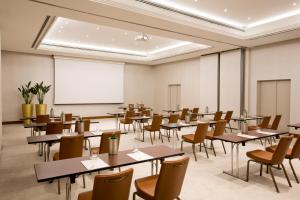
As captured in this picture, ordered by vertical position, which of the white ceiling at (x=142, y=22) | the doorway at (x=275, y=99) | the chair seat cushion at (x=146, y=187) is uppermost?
the white ceiling at (x=142, y=22)

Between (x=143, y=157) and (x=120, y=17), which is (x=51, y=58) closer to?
(x=120, y=17)

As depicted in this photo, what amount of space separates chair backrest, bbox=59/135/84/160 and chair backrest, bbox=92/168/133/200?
178cm

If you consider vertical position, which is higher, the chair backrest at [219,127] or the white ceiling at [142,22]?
the white ceiling at [142,22]

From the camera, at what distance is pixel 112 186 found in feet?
6.39

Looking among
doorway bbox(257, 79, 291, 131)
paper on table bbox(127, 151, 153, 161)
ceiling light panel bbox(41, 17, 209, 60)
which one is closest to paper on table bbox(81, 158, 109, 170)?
paper on table bbox(127, 151, 153, 161)

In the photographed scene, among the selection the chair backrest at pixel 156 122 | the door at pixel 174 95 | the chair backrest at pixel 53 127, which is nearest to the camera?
the chair backrest at pixel 53 127

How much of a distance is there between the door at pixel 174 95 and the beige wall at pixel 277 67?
4744mm

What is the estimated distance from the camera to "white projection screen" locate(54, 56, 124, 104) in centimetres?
1176

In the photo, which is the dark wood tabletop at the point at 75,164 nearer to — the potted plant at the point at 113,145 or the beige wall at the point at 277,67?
the potted plant at the point at 113,145

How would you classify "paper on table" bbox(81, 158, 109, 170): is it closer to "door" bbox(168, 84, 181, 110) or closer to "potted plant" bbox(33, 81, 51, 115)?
"potted plant" bbox(33, 81, 51, 115)

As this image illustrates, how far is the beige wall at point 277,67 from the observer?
311 inches

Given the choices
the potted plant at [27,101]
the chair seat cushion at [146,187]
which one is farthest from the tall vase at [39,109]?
the chair seat cushion at [146,187]

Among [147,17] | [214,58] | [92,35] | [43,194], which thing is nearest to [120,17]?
[147,17]

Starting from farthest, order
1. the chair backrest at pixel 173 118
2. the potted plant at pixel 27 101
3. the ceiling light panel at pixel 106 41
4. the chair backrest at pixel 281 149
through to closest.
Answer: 1. the potted plant at pixel 27 101
2. the ceiling light panel at pixel 106 41
3. the chair backrest at pixel 173 118
4. the chair backrest at pixel 281 149
